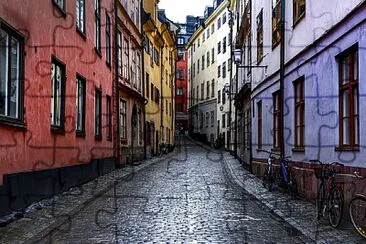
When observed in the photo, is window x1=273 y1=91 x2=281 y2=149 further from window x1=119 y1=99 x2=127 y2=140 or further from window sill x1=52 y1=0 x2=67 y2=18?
window x1=119 y1=99 x2=127 y2=140

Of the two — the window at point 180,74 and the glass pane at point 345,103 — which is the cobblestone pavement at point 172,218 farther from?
the window at point 180,74

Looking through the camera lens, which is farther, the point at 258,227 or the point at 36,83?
the point at 36,83

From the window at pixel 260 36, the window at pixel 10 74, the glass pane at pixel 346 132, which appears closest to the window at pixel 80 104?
the window at pixel 10 74

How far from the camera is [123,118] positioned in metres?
23.2

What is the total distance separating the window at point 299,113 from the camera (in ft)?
39.8

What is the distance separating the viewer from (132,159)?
81.7 ft

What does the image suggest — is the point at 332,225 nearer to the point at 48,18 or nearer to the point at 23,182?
the point at 23,182

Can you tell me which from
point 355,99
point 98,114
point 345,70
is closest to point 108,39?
point 98,114

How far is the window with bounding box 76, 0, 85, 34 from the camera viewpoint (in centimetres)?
1438

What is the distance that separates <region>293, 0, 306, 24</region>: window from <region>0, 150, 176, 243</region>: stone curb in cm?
585

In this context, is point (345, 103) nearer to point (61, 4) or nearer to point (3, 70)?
point (3, 70)

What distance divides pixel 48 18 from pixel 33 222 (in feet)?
14.6

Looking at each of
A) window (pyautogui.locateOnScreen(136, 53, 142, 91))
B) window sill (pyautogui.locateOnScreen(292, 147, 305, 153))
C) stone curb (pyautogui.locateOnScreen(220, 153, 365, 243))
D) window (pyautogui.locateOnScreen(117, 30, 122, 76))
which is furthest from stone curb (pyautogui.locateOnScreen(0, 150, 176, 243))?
window (pyautogui.locateOnScreen(136, 53, 142, 91))

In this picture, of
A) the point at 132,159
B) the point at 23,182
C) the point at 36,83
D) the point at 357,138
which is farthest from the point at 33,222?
the point at 132,159
